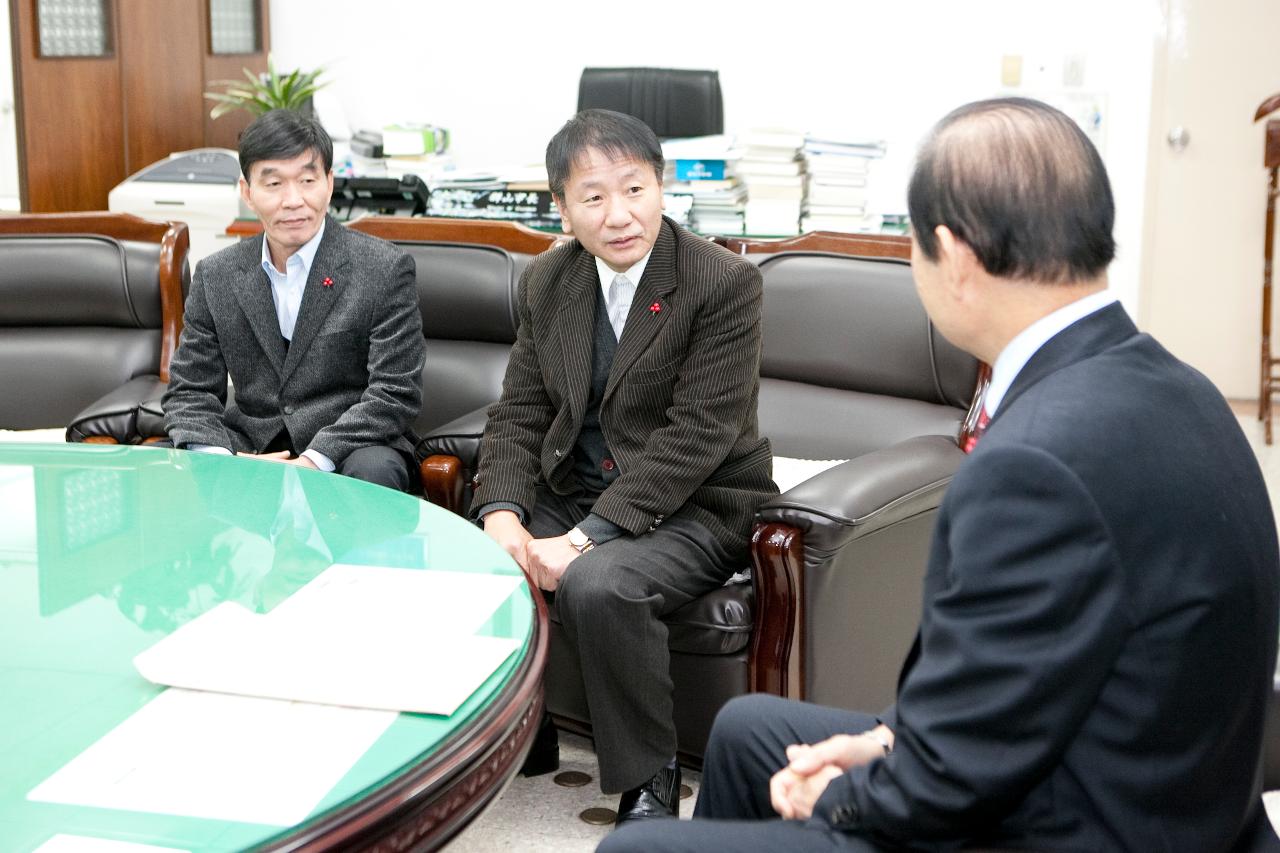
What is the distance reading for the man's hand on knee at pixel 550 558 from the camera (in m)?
2.41

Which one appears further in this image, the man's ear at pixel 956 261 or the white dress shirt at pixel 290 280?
the white dress shirt at pixel 290 280

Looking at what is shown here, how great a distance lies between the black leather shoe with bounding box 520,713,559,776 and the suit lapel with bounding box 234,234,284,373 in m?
1.03

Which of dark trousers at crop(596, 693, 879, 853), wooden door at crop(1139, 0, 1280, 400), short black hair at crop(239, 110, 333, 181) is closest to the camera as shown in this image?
dark trousers at crop(596, 693, 879, 853)

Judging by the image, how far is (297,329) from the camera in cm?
303

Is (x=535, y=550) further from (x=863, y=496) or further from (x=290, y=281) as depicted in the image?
(x=290, y=281)

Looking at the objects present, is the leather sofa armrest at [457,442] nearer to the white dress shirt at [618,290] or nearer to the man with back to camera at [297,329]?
the man with back to camera at [297,329]

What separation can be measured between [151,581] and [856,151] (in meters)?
2.86

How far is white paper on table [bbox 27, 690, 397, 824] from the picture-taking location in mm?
1200

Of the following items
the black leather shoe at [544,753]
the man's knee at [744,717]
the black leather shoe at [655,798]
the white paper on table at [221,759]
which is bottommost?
the black leather shoe at [544,753]

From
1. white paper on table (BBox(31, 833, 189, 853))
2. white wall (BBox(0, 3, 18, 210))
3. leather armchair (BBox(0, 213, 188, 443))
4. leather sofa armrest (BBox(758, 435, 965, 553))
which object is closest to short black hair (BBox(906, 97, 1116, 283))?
white paper on table (BBox(31, 833, 189, 853))

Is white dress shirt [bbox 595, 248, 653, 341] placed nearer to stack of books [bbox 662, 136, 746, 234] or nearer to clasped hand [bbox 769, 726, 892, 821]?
A: clasped hand [bbox 769, 726, 892, 821]

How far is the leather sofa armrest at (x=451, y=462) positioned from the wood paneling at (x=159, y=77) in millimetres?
3491

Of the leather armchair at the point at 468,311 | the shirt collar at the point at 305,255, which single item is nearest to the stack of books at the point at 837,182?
the leather armchair at the point at 468,311

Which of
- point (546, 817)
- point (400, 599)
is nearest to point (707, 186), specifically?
point (546, 817)
